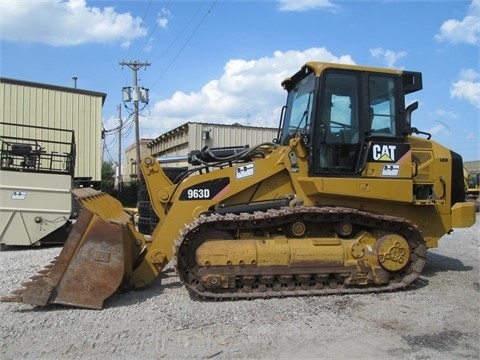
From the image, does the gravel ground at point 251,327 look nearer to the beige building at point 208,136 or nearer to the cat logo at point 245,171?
the cat logo at point 245,171

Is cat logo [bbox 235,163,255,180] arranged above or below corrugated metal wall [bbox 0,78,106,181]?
below

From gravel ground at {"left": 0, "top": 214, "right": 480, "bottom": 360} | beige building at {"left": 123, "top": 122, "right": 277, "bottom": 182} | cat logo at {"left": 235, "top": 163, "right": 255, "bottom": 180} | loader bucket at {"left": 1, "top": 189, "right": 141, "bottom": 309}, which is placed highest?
beige building at {"left": 123, "top": 122, "right": 277, "bottom": 182}

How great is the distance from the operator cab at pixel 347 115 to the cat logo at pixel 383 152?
0.09m

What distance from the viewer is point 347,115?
6484mm

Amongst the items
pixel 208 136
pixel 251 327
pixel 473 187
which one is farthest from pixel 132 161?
pixel 251 327

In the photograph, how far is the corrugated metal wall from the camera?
16.7m

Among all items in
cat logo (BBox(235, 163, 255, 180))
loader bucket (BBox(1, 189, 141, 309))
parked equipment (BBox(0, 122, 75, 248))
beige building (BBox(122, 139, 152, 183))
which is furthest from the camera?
beige building (BBox(122, 139, 152, 183))

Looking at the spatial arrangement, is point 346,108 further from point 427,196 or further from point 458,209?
point 458,209

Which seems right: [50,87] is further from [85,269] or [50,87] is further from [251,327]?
[251,327]

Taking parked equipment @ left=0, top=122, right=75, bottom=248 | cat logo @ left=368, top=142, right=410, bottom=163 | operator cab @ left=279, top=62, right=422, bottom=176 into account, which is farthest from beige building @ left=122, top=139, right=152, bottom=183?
cat logo @ left=368, top=142, right=410, bottom=163

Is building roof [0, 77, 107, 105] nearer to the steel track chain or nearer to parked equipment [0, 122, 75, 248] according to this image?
parked equipment [0, 122, 75, 248]

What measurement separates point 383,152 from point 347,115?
2.41 ft

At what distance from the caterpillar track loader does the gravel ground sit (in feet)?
1.04

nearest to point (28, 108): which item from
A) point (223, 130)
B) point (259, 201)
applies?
point (223, 130)
